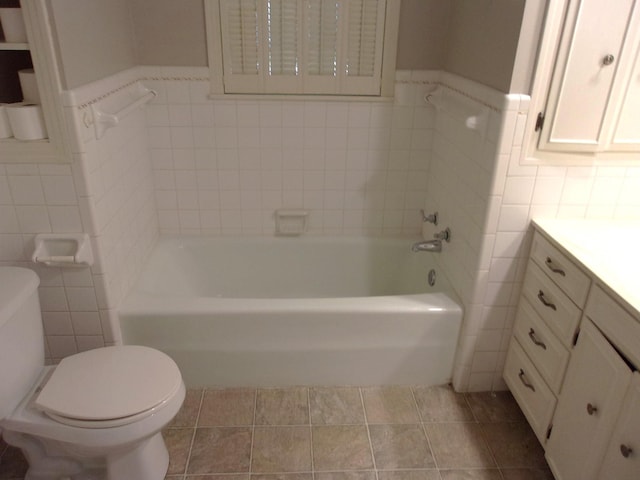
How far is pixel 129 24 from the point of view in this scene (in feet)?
6.89

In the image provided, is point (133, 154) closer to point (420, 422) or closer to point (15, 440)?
point (15, 440)

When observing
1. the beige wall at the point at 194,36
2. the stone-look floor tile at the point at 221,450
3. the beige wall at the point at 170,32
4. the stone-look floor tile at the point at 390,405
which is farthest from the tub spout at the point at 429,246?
the beige wall at the point at 170,32

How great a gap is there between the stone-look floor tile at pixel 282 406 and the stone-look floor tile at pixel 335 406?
0.04 metres

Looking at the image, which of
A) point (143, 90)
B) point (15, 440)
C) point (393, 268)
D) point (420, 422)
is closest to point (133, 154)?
point (143, 90)

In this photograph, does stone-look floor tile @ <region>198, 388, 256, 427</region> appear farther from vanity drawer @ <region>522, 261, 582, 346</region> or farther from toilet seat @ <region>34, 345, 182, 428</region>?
vanity drawer @ <region>522, 261, 582, 346</region>

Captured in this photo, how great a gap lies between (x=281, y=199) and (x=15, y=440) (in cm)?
152

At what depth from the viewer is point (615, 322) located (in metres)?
1.27

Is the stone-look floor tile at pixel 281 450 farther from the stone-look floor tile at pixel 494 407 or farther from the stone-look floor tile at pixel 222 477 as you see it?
the stone-look floor tile at pixel 494 407

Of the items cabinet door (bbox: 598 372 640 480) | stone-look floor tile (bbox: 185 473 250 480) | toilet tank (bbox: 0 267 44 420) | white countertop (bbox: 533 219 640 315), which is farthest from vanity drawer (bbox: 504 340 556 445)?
toilet tank (bbox: 0 267 44 420)

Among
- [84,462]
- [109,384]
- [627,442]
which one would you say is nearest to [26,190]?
[109,384]

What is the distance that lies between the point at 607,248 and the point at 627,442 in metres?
0.60

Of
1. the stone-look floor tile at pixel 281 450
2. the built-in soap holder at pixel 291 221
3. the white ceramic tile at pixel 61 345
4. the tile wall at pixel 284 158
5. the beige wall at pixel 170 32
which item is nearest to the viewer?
the stone-look floor tile at pixel 281 450

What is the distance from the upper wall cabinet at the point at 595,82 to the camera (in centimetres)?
147

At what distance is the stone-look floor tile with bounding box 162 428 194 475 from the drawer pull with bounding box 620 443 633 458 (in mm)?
1374
